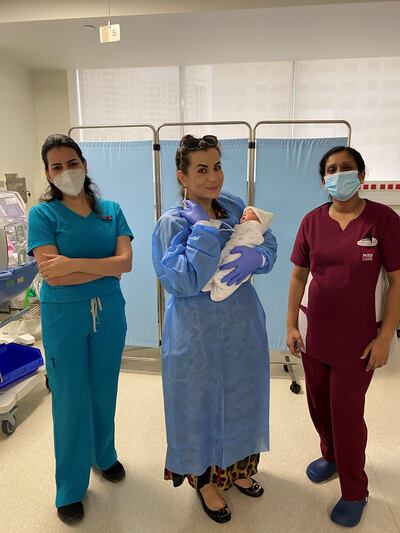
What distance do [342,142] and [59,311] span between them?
2.05m

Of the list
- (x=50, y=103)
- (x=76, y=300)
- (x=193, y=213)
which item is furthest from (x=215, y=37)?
(x=76, y=300)

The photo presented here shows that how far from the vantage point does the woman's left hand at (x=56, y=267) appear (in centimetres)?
138

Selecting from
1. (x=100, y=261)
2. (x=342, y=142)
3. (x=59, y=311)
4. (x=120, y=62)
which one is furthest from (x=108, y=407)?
(x=120, y=62)

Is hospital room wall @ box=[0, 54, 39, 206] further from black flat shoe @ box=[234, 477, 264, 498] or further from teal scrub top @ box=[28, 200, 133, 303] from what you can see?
black flat shoe @ box=[234, 477, 264, 498]

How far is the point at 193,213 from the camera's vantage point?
1.37m

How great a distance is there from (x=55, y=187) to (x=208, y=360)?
867 millimetres

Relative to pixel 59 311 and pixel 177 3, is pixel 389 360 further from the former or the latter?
pixel 177 3

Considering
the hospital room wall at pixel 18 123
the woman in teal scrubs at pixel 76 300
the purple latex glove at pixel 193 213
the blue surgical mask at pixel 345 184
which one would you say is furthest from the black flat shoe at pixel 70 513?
the hospital room wall at pixel 18 123

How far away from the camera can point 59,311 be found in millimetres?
1470

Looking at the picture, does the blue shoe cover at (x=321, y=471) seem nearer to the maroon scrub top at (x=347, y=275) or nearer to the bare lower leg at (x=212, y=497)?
the bare lower leg at (x=212, y=497)

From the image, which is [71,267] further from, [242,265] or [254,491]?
[254,491]

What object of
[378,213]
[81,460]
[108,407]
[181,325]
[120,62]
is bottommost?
[81,460]

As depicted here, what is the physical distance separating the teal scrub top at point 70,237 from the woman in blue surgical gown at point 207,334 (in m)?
0.25

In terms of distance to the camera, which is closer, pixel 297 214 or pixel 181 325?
pixel 181 325
